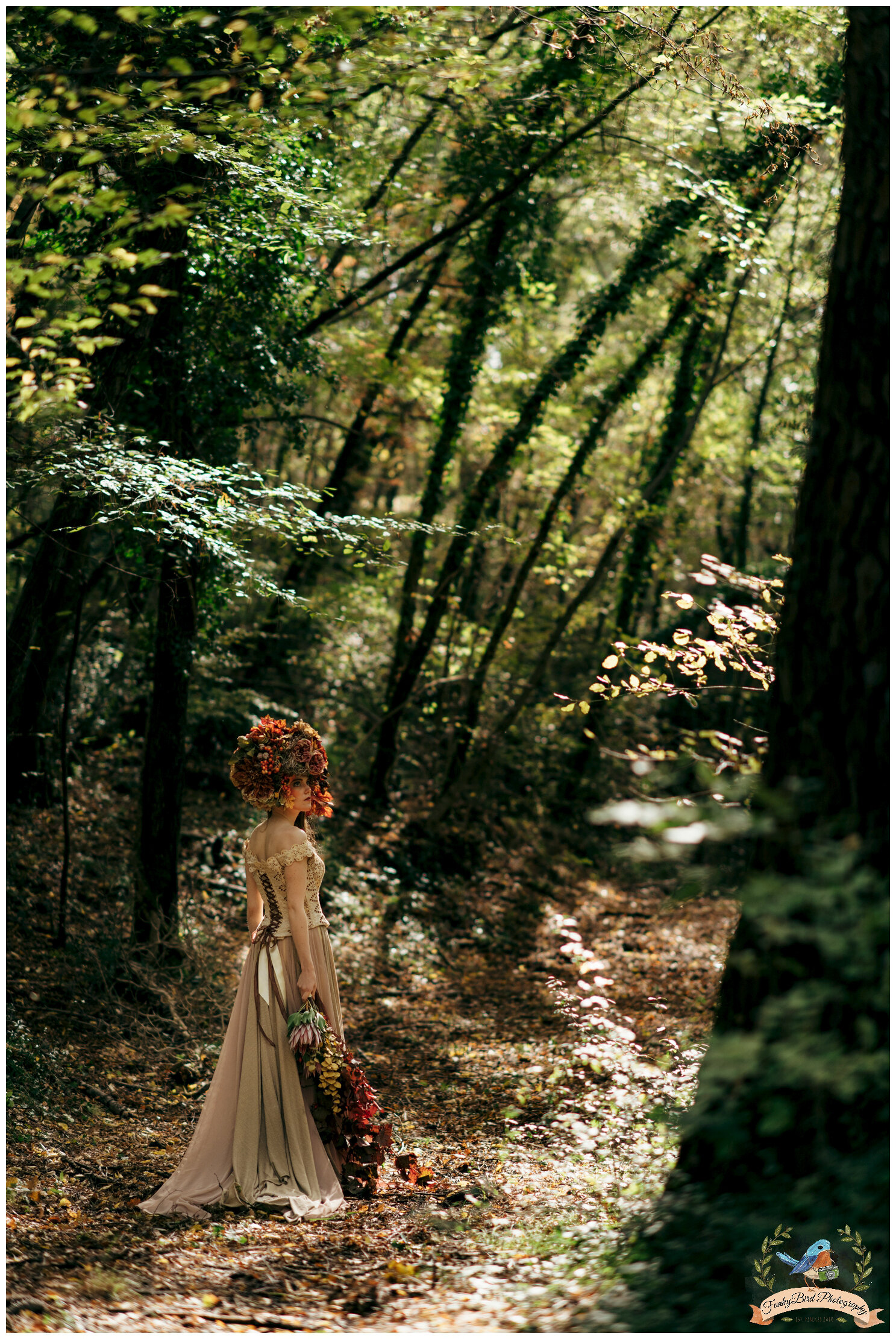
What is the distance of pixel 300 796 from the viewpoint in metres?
5.18

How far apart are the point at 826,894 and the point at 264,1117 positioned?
10.9 ft

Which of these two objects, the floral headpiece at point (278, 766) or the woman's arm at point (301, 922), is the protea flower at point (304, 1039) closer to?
the woman's arm at point (301, 922)

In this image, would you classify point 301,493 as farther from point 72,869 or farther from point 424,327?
point 424,327

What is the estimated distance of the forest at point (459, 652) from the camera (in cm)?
300

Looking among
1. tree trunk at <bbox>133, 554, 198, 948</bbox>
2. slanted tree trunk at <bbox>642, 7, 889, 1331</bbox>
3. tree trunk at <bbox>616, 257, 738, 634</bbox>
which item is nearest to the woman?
slanted tree trunk at <bbox>642, 7, 889, 1331</bbox>

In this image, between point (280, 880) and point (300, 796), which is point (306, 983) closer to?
point (280, 880)

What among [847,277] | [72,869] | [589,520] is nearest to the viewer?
[847,277]

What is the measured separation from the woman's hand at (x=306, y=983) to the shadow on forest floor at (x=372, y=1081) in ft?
3.30

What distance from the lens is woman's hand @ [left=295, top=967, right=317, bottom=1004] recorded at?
16.3 feet

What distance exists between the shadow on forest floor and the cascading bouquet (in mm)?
218

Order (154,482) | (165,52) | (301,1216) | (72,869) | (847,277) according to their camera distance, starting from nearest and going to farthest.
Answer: (847,277)
(301,1216)
(154,482)
(165,52)
(72,869)

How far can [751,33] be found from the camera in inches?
396

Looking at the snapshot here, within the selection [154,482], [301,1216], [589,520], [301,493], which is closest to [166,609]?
[301,493]

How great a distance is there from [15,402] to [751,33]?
31.3 feet
